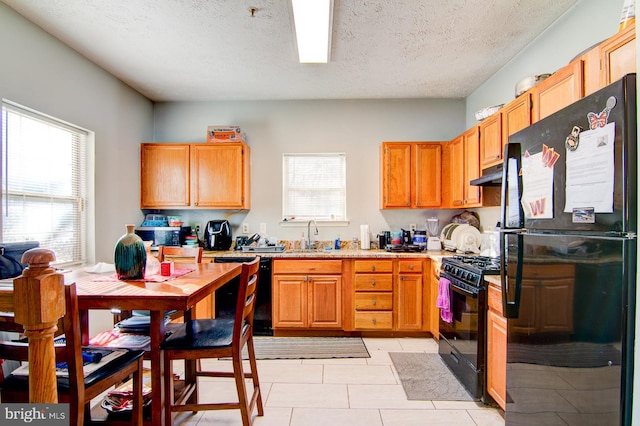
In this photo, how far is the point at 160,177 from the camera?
3707mm

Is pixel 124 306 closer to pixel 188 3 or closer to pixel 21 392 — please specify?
pixel 21 392

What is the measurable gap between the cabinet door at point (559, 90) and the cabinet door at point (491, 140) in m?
0.46

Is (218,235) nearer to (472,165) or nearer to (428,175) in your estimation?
(428,175)

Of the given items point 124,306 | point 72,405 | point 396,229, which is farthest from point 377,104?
point 72,405

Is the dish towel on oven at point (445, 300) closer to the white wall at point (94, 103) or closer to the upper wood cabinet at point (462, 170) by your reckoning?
the upper wood cabinet at point (462, 170)

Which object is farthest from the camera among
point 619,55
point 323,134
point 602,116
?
point 323,134

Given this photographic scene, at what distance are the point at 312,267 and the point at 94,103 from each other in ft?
8.83

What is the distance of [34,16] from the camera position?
225 centimetres

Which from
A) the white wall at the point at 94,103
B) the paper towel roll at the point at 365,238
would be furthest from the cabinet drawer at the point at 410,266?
the white wall at the point at 94,103

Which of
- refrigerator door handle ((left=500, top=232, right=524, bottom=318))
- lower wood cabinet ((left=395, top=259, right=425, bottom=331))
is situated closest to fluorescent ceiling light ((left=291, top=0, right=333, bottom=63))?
refrigerator door handle ((left=500, top=232, right=524, bottom=318))

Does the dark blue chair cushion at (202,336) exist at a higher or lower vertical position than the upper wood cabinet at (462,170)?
lower

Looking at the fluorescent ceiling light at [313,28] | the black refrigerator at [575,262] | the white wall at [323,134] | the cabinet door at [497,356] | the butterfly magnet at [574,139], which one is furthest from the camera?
the white wall at [323,134]

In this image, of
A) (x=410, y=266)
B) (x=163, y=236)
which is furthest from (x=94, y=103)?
(x=410, y=266)

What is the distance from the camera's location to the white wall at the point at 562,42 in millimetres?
1964
